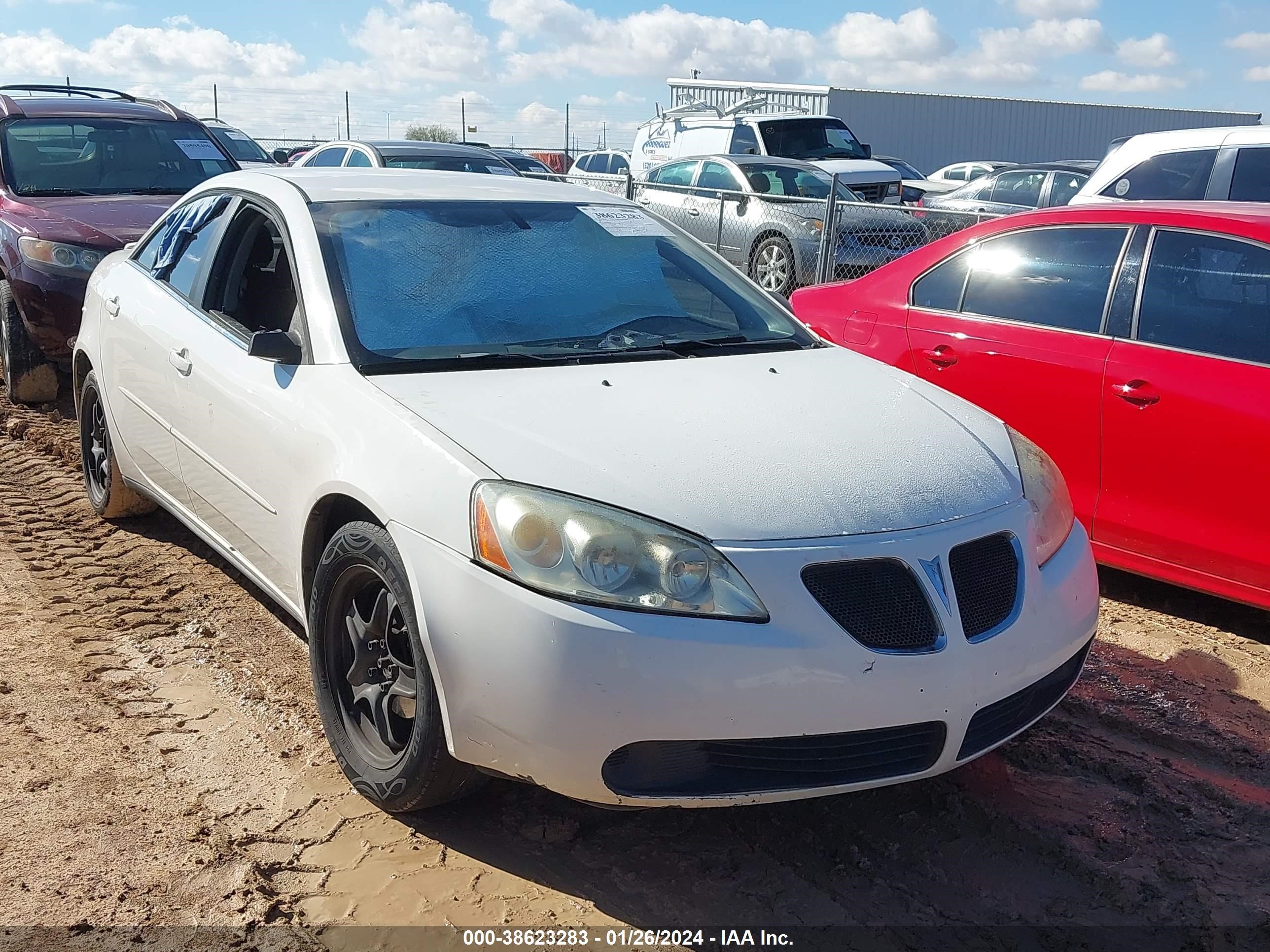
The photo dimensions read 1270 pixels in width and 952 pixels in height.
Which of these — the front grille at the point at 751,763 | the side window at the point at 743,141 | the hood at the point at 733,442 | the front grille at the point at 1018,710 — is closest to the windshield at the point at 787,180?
the side window at the point at 743,141

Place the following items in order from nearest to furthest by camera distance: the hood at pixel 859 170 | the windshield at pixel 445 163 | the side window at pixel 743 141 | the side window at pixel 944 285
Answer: the side window at pixel 944 285
the windshield at pixel 445 163
the hood at pixel 859 170
the side window at pixel 743 141

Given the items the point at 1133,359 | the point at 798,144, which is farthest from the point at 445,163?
the point at 1133,359

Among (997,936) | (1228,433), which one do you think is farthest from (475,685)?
(1228,433)

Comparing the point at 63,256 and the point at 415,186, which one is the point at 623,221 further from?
the point at 63,256

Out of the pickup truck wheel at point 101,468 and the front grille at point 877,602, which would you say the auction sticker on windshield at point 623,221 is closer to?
the front grille at point 877,602

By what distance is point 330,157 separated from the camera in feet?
45.8

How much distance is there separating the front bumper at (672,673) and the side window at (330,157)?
1153 cm

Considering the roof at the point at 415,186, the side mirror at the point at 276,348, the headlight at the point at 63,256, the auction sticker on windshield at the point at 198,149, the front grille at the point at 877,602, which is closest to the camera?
the front grille at the point at 877,602

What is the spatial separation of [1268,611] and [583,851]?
3227 mm

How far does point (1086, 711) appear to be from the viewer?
12.5ft

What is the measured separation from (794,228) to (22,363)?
721cm

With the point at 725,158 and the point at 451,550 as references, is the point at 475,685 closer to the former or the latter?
the point at 451,550

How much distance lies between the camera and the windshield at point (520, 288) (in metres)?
3.50

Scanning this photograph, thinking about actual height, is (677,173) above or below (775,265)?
above
